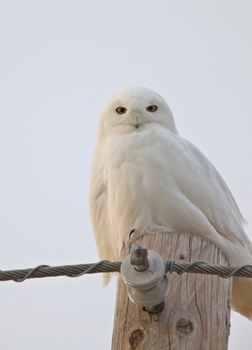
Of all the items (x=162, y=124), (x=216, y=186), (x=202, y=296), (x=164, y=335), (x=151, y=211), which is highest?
(x=162, y=124)

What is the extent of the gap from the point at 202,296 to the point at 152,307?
225 mm

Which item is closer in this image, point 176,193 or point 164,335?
point 164,335

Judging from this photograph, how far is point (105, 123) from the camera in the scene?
5.71 m

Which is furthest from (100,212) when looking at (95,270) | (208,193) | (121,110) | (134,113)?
(95,270)

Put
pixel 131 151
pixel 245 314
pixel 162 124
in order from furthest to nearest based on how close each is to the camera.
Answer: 1. pixel 162 124
2. pixel 131 151
3. pixel 245 314

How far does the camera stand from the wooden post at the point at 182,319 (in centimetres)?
279

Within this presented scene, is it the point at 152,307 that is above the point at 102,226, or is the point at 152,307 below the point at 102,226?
below

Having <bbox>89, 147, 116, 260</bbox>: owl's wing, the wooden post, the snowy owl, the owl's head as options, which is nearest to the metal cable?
the wooden post

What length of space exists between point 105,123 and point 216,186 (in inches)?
42.8

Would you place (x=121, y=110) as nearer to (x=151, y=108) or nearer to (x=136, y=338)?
(x=151, y=108)

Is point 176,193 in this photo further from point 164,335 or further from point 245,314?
point 164,335

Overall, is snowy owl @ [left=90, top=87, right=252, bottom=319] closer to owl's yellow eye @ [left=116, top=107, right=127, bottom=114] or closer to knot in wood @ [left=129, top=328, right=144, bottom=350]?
owl's yellow eye @ [left=116, top=107, right=127, bottom=114]

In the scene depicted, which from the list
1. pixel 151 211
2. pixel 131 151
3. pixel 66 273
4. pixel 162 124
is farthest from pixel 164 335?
pixel 162 124

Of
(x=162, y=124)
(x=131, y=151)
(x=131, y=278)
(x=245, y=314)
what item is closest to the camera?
(x=131, y=278)
